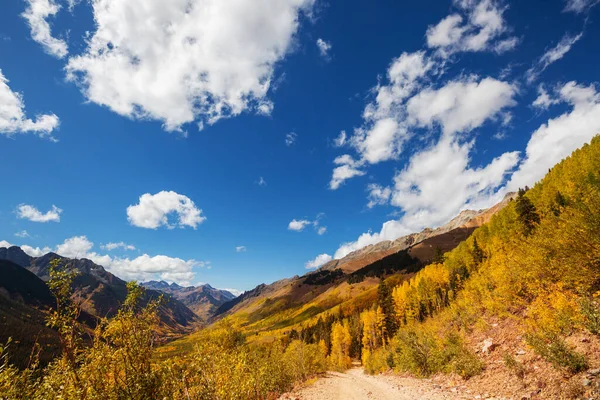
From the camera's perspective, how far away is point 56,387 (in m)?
9.09

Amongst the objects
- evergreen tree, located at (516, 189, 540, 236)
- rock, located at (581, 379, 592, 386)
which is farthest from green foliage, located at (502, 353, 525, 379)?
evergreen tree, located at (516, 189, 540, 236)

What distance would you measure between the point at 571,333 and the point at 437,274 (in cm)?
8023

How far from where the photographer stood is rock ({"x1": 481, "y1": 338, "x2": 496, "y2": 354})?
29.3 metres

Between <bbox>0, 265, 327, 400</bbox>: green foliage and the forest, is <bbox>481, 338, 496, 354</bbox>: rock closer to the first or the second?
the forest

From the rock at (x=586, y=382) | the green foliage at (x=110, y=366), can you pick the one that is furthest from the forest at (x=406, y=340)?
the rock at (x=586, y=382)

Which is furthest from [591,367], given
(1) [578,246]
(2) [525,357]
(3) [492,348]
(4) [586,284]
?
(3) [492,348]

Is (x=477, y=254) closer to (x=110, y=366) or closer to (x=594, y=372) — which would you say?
(x=594, y=372)

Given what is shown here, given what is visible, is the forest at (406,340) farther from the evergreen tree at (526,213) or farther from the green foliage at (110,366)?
the evergreen tree at (526,213)

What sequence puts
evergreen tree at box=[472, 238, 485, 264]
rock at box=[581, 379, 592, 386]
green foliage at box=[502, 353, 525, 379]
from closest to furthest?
rock at box=[581, 379, 592, 386] → green foliage at box=[502, 353, 525, 379] → evergreen tree at box=[472, 238, 485, 264]

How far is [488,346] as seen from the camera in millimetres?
29688

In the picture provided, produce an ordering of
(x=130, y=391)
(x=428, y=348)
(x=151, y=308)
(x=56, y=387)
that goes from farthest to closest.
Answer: (x=428, y=348), (x=151, y=308), (x=130, y=391), (x=56, y=387)

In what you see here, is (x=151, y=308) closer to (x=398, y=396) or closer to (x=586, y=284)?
(x=398, y=396)

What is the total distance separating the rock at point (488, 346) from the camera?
2930 centimetres

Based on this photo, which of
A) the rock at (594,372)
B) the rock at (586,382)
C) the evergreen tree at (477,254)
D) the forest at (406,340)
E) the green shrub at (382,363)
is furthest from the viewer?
the evergreen tree at (477,254)
